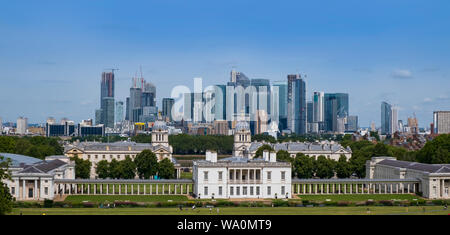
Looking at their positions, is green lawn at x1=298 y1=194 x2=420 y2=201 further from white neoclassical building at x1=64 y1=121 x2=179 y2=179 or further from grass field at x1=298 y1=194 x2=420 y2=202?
white neoclassical building at x1=64 y1=121 x2=179 y2=179

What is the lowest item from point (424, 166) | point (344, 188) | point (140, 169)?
point (344, 188)

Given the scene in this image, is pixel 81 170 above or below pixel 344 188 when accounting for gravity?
above

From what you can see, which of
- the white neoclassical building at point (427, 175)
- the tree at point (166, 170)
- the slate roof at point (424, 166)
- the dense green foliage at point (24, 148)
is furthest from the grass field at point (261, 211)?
the dense green foliage at point (24, 148)

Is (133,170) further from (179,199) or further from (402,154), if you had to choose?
(402,154)

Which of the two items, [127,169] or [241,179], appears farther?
[127,169]

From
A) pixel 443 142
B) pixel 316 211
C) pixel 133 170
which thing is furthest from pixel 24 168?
pixel 443 142

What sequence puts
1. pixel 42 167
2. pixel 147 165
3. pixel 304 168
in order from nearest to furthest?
pixel 42 167 → pixel 147 165 → pixel 304 168

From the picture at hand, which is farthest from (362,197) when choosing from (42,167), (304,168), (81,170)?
(81,170)

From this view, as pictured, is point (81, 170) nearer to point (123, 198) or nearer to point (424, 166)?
point (123, 198)

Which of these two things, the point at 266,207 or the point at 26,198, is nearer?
the point at 266,207

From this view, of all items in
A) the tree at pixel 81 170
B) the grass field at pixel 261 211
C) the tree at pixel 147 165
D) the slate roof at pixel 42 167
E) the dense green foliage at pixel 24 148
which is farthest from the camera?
the dense green foliage at pixel 24 148

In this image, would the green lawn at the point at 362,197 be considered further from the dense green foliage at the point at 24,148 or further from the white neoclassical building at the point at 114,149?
the dense green foliage at the point at 24,148
